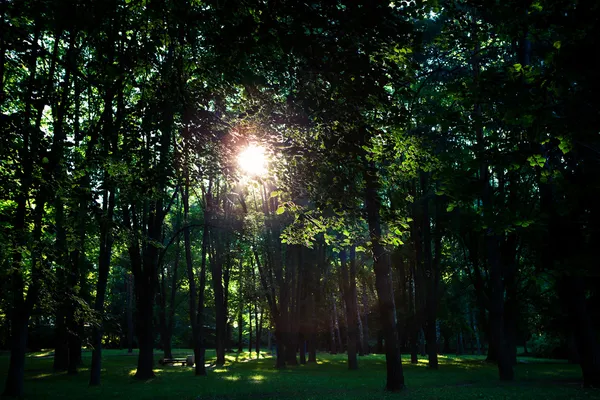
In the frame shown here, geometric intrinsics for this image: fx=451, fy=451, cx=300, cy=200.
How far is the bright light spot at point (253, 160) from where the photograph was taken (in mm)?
9648

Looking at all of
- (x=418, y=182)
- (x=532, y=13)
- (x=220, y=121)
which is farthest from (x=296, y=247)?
(x=532, y=13)

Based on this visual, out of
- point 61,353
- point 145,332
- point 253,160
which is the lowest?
point 61,353

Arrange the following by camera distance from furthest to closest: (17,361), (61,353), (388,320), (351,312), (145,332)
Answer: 1. (351,312)
2. (61,353)
3. (145,332)
4. (388,320)
5. (17,361)

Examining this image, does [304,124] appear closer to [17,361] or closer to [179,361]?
[17,361]

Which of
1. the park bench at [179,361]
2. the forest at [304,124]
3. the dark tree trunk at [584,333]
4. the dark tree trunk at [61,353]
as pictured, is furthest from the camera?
the park bench at [179,361]

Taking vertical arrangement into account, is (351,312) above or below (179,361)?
above

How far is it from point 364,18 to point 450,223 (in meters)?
22.8

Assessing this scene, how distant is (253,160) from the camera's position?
1013 centimetres

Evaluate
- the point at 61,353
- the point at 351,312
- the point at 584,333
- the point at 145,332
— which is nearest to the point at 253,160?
the point at 584,333

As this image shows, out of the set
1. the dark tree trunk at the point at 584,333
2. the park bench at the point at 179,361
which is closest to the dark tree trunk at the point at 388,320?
the dark tree trunk at the point at 584,333

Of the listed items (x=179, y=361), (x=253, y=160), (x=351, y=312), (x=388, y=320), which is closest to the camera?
(x=253, y=160)

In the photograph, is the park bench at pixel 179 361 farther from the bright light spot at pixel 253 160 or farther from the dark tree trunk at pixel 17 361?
the bright light spot at pixel 253 160

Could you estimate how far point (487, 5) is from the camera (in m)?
7.24

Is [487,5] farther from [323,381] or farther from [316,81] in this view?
[323,381]
